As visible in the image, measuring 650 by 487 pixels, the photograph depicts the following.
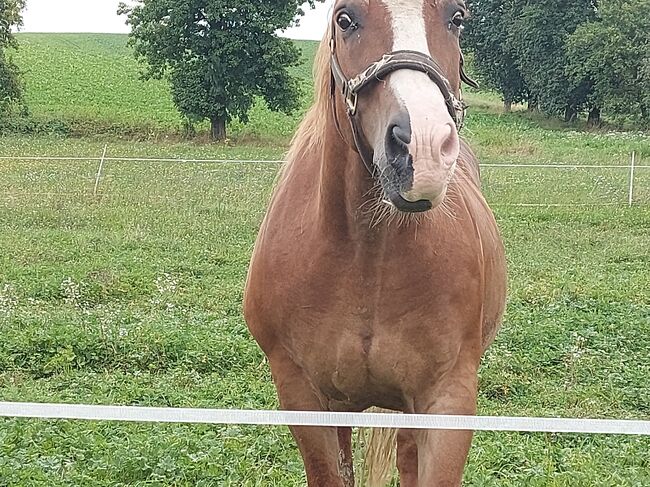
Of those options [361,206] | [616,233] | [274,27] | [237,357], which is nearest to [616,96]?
[274,27]

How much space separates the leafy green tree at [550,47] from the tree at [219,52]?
48.9 feet

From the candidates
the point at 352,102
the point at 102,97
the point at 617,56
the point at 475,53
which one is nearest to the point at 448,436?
the point at 352,102

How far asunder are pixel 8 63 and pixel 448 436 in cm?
2791

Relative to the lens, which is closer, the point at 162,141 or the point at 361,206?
the point at 361,206

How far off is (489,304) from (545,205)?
10.1m

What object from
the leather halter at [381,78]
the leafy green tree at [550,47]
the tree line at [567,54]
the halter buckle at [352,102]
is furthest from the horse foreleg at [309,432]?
the leafy green tree at [550,47]

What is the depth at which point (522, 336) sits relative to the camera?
5859mm

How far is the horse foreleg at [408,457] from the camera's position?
123 inches

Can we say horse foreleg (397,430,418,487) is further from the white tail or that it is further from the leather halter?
the leather halter

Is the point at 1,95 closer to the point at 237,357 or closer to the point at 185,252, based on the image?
the point at 185,252

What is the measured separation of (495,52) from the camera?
4250 centimetres

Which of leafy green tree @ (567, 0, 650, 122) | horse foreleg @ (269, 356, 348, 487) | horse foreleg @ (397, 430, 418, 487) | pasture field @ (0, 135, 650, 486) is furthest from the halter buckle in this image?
leafy green tree @ (567, 0, 650, 122)

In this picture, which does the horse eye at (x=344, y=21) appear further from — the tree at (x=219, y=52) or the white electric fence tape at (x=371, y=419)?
the tree at (x=219, y=52)

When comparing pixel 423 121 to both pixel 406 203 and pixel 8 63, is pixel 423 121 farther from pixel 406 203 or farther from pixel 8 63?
pixel 8 63
